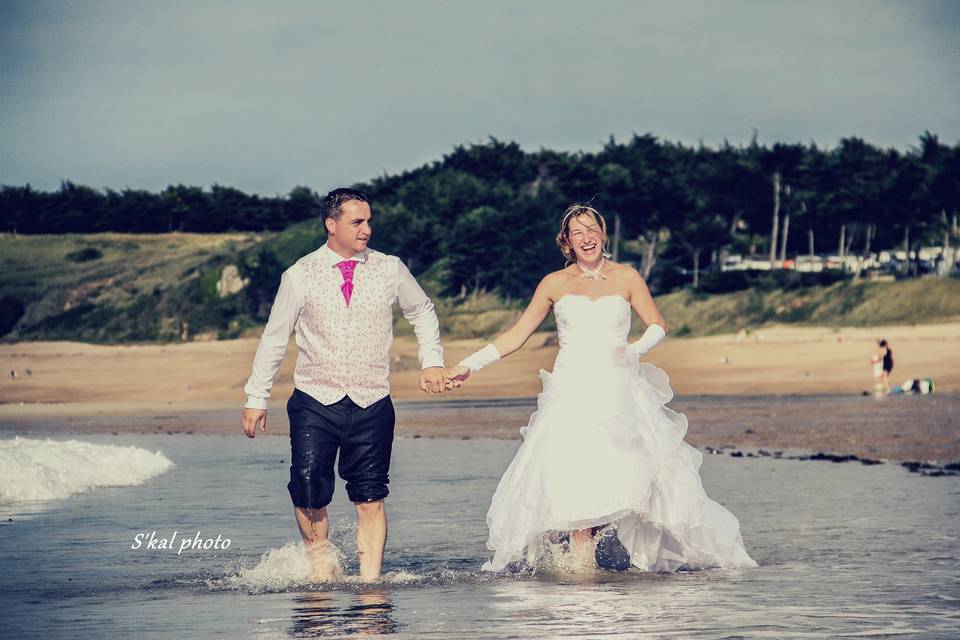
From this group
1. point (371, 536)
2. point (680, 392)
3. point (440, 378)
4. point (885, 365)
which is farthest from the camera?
point (680, 392)

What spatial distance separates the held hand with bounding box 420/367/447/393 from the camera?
869 centimetres

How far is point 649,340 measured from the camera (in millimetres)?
9211

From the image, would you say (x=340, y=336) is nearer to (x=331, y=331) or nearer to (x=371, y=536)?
(x=331, y=331)

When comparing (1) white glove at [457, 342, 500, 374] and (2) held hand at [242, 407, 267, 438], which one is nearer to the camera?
(2) held hand at [242, 407, 267, 438]

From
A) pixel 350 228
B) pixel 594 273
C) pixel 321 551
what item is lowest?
pixel 321 551

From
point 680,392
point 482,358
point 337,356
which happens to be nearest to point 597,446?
point 482,358

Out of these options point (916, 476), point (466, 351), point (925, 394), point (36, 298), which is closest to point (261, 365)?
point (916, 476)

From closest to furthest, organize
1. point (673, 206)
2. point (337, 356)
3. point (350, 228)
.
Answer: point (337, 356)
point (350, 228)
point (673, 206)

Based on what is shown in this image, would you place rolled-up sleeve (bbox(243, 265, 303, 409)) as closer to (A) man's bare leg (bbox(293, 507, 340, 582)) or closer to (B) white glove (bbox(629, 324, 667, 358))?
(A) man's bare leg (bbox(293, 507, 340, 582))

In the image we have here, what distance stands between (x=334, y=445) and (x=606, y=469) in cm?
161

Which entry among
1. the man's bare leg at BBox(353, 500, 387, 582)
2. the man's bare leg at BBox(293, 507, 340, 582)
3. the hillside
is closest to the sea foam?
the man's bare leg at BBox(293, 507, 340, 582)

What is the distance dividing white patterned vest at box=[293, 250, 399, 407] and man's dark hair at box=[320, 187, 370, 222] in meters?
0.26

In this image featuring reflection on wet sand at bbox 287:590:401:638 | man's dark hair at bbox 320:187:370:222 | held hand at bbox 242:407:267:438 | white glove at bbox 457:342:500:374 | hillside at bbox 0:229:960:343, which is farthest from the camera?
hillside at bbox 0:229:960:343

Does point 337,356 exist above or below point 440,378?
above
